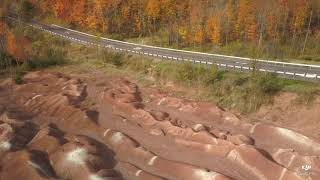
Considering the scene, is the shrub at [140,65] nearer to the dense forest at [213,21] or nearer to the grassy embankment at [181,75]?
the grassy embankment at [181,75]

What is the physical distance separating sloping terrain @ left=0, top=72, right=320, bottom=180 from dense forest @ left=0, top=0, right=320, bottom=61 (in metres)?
28.5

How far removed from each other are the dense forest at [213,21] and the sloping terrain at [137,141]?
28.5 meters

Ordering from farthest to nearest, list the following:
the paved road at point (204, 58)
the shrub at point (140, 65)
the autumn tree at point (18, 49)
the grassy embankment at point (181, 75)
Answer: the autumn tree at point (18, 49), the shrub at point (140, 65), the paved road at point (204, 58), the grassy embankment at point (181, 75)

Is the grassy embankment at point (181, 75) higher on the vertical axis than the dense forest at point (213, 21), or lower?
lower

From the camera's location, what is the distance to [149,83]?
257ft

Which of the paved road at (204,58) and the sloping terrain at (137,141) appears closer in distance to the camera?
the sloping terrain at (137,141)

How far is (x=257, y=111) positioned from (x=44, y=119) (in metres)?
33.3

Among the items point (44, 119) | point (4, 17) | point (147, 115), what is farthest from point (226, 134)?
point (4, 17)

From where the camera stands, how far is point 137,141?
60281 millimetres

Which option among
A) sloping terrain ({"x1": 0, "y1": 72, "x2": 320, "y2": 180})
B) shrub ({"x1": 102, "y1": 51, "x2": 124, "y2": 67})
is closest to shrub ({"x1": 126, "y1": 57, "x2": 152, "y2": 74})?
shrub ({"x1": 102, "y1": 51, "x2": 124, "y2": 67})

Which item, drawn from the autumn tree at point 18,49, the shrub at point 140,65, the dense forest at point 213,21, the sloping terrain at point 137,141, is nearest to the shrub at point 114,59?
the shrub at point 140,65

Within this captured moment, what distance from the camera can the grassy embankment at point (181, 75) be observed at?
6450 centimetres

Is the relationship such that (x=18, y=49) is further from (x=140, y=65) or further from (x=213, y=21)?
(x=213, y=21)

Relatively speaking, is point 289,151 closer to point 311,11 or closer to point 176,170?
point 176,170
